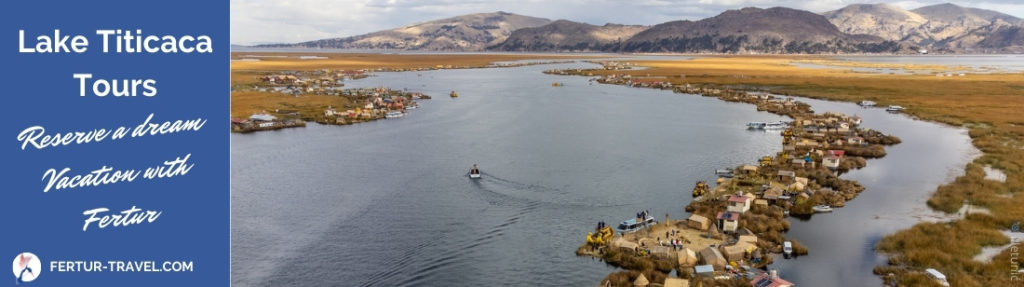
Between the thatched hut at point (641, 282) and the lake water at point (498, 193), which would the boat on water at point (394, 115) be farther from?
the thatched hut at point (641, 282)

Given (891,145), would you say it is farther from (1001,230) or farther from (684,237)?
(684,237)

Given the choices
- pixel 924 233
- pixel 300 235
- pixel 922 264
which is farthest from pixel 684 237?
pixel 300 235

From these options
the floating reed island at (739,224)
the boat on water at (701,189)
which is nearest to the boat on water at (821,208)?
the floating reed island at (739,224)

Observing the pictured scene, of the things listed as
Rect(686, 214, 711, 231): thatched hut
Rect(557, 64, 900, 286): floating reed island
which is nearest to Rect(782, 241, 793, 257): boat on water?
Rect(557, 64, 900, 286): floating reed island

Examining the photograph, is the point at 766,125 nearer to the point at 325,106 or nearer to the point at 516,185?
the point at 516,185

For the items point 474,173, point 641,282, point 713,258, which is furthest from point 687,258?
point 474,173
